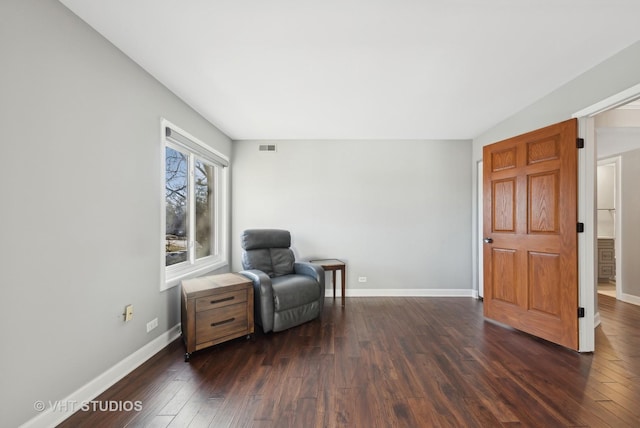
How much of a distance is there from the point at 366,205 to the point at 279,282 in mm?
1905

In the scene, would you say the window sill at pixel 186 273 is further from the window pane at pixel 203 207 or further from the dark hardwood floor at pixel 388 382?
the dark hardwood floor at pixel 388 382

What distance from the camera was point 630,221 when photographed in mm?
3711

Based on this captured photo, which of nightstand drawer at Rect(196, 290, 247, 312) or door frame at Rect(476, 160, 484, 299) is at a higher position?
door frame at Rect(476, 160, 484, 299)

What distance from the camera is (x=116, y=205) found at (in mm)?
1885

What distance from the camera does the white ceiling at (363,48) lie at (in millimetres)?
1538

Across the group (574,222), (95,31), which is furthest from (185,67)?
(574,222)

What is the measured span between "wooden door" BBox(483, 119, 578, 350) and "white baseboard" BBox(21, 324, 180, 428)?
140 inches

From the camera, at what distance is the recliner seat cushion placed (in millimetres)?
2713

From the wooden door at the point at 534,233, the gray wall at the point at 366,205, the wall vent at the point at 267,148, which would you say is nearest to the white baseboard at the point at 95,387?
the gray wall at the point at 366,205

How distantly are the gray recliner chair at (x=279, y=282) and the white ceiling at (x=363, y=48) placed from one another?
1.67 m

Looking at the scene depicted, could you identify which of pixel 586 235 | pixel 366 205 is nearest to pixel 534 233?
pixel 586 235

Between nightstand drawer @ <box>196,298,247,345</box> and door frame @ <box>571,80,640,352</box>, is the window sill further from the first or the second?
door frame @ <box>571,80,640,352</box>

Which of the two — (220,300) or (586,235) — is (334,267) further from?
(586,235)

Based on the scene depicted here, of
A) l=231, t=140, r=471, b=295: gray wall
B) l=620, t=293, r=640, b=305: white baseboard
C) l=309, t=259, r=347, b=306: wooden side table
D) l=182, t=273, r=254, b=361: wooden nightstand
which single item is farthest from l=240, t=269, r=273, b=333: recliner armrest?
l=620, t=293, r=640, b=305: white baseboard
